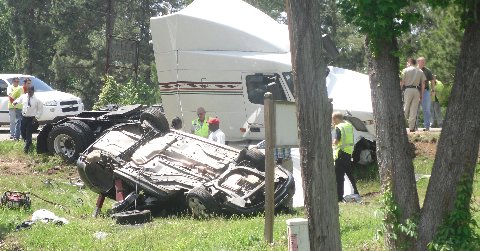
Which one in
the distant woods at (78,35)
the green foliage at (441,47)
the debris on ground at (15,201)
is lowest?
the debris on ground at (15,201)

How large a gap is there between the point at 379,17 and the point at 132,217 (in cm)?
590

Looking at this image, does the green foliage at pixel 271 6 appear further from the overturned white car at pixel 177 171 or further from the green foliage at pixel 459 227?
the green foliage at pixel 459 227

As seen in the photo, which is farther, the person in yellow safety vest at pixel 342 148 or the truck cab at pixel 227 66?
the truck cab at pixel 227 66

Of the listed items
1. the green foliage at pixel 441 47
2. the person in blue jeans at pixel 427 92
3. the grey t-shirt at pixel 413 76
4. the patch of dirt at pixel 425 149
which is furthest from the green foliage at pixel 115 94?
the patch of dirt at pixel 425 149

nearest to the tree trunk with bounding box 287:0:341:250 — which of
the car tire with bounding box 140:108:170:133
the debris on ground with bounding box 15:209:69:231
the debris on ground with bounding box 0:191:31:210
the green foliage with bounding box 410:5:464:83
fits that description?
the debris on ground with bounding box 15:209:69:231

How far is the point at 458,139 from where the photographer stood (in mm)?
7145

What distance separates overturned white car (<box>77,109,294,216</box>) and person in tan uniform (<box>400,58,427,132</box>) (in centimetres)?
618

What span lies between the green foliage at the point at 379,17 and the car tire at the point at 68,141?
A: 12.4 metres

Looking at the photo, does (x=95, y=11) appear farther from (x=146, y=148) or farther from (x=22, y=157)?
(x=146, y=148)

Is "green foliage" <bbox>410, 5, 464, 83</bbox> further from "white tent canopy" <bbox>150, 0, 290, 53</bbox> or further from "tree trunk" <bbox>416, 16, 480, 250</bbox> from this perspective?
"tree trunk" <bbox>416, 16, 480, 250</bbox>

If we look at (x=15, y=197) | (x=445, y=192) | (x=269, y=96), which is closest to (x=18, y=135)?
(x=15, y=197)

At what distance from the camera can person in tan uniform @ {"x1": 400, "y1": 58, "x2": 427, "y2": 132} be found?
18047 mm

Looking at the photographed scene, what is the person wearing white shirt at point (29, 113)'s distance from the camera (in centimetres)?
1992

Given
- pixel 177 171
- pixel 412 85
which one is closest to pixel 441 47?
pixel 412 85
